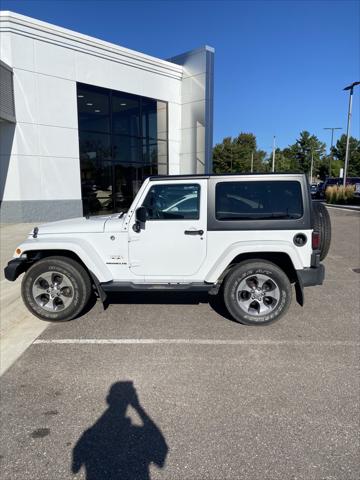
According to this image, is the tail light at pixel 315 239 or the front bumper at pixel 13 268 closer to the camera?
the tail light at pixel 315 239

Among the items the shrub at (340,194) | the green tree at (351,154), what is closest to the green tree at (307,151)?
the green tree at (351,154)

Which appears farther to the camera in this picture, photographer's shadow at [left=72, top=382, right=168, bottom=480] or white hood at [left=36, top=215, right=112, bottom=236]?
white hood at [left=36, top=215, right=112, bottom=236]

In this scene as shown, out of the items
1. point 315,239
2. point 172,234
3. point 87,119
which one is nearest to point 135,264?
point 172,234

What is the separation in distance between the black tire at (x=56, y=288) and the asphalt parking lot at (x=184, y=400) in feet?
0.69

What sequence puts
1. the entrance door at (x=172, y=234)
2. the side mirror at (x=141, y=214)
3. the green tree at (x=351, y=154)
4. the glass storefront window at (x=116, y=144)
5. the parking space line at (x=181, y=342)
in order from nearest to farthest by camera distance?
the parking space line at (x=181, y=342)
the side mirror at (x=141, y=214)
the entrance door at (x=172, y=234)
the glass storefront window at (x=116, y=144)
the green tree at (x=351, y=154)

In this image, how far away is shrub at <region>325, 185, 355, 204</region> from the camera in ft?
83.1

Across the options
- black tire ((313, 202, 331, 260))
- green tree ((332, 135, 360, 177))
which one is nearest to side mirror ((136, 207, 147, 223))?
black tire ((313, 202, 331, 260))

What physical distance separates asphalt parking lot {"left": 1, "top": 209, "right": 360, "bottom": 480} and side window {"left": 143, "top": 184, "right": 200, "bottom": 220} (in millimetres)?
1386

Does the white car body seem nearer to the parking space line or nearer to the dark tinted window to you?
the dark tinted window

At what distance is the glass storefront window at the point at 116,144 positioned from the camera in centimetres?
1548

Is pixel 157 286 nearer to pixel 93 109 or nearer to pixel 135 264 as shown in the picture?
pixel 135 264

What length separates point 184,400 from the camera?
2.89 m

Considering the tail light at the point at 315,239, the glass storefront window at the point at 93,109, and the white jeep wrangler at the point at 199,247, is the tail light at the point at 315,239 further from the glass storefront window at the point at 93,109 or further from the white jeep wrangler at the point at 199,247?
the glass storefront window at the point at 93,109

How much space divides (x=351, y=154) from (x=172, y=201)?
254 ft
